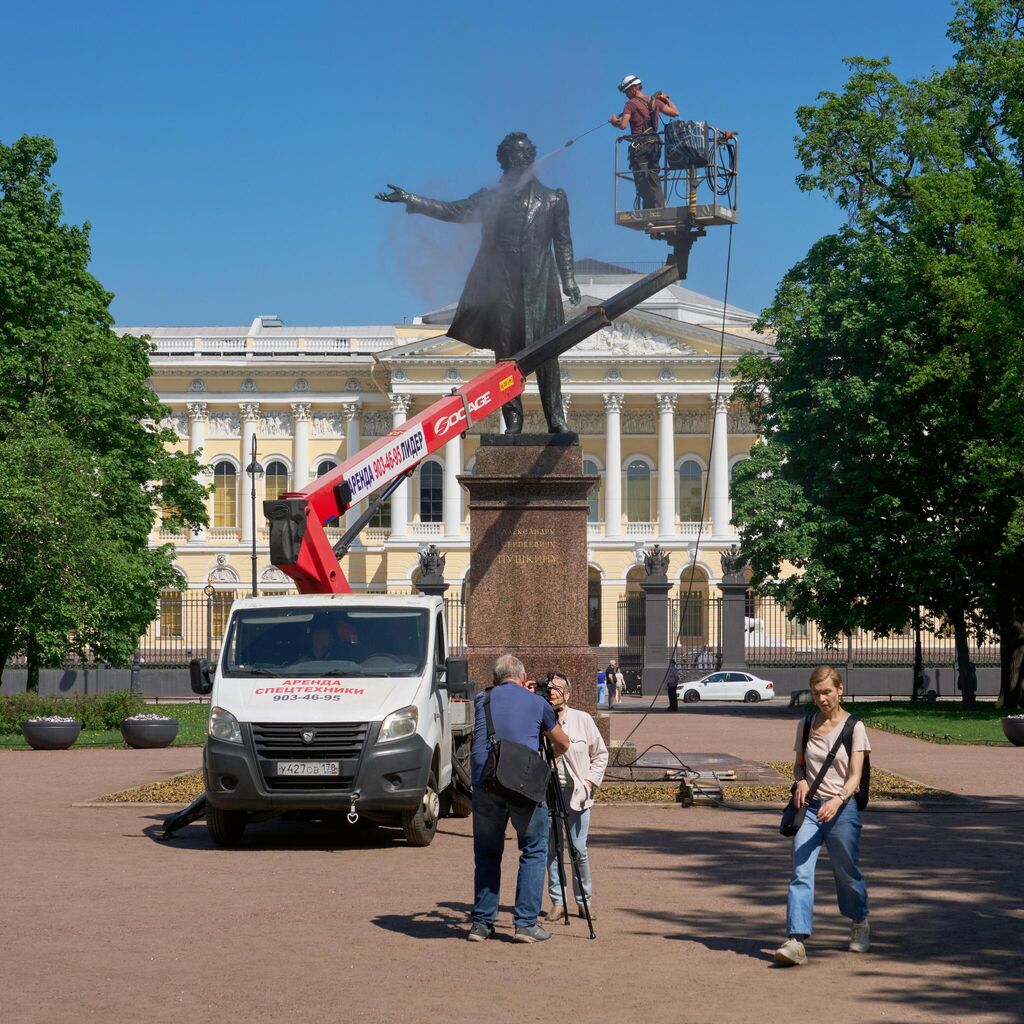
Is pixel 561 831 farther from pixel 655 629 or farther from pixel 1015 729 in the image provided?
pixel 655 629

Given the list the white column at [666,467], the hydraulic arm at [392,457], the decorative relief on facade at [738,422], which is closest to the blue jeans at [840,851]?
the hydraulic arm at [392,457]

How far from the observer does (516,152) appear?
17516 millimetres

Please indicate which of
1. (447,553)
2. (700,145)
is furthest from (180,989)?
(447,553)

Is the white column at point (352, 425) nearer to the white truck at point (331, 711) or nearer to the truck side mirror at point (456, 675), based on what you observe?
the white truck at point (331, 711)

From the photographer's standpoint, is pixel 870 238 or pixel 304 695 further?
pixel 870 238

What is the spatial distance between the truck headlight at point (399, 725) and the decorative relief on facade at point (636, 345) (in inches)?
2570

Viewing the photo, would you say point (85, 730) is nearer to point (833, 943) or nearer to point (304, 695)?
point (304, 695)

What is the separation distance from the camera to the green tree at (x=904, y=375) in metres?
34.2

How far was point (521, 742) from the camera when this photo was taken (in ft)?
29.4

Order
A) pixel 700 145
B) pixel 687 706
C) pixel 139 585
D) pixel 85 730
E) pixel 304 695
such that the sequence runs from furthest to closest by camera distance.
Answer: pixel 687 706
pixel 139 585
pixel 85 730
pixel 700 145
pixel 304 695

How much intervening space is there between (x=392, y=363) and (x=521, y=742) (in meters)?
69.1

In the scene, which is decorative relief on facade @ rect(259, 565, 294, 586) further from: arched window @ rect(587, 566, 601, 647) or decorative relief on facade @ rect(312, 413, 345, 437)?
arched window @ rect(587, 566, 601, 647)

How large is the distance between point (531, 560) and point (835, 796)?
8351mm

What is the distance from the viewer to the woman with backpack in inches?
337
